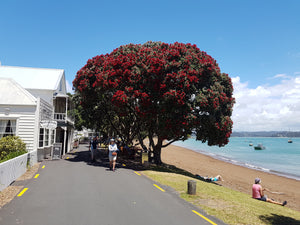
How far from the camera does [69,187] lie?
1024 centimetres

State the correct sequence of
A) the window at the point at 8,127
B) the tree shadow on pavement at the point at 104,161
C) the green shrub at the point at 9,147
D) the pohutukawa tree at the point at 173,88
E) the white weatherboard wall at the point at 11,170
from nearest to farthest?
1. the white weatherboard wall at the point at 11,170
2. the green shrub at the point at 9,147
3. the pohutukawa tree at the point at 173,88
4. the window at the point at 8,127
5. the tree shadow on pavement at the point at 104,161

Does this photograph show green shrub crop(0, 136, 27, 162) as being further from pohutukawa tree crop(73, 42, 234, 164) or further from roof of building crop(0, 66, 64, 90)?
roof of building crop(0, 66, 64, 90)

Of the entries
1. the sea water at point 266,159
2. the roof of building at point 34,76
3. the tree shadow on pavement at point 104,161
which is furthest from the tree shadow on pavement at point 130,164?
the sea water at point 266,159

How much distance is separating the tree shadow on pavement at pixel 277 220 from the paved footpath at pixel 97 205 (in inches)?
70.7

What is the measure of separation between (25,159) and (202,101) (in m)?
11.3

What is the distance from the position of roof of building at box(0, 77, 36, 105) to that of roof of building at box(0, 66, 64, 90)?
20.9 ft

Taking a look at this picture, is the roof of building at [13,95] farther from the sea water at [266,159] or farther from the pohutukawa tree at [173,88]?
the sea water at [266,159]

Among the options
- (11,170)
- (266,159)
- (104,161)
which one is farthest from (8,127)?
(266,159)

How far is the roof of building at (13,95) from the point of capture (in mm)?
16922

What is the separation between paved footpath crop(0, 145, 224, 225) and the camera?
6.55 metres

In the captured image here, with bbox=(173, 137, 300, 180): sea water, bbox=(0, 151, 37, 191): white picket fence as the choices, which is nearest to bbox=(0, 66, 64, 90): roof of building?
bbox=(0, 151, 37, 191): white picket fence

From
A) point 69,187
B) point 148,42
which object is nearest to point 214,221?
point 69,187

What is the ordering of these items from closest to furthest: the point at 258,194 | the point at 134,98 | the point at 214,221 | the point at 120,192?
the point at 214,221
the point at 120,192
the point at 258,194
the point at 134,98

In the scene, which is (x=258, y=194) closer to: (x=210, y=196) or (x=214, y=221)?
(x=210, y=196)
